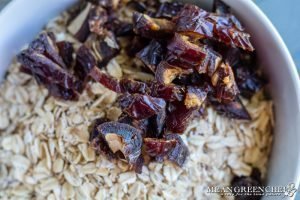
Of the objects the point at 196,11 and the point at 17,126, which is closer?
the point at 196,11

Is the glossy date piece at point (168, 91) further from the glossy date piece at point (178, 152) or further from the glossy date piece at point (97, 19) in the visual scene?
the glossy date piece at point (97, 19)

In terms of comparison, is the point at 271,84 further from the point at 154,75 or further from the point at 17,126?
the point at 17,126

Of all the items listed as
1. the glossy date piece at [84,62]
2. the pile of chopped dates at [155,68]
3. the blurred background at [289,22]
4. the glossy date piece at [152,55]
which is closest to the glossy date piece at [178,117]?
the pile of chopped dates at [155,68]

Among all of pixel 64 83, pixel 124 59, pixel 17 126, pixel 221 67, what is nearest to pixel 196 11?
pixel 221 67

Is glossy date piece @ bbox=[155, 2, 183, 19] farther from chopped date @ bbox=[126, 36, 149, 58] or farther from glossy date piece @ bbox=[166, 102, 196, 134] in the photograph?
glossy date piece @ bbox=[166, 102, 196, 134]

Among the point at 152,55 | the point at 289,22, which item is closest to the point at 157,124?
the point at 152,55

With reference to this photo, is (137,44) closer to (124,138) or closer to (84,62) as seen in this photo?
(84,62)

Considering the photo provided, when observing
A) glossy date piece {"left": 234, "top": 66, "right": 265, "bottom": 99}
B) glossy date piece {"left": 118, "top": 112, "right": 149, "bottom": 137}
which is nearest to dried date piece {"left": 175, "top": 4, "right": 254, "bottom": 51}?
glossy date piece {"left": 234, "top": 66, "right": 265, "bottom": 99}
